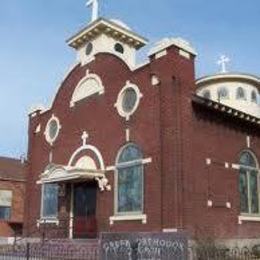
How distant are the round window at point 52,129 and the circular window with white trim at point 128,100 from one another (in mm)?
5735

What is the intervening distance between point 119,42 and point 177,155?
933 centimetres

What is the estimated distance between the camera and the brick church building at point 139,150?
19.8 meters

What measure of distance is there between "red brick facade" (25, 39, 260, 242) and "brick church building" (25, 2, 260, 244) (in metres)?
0.04

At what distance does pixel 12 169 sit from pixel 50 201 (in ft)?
61.9

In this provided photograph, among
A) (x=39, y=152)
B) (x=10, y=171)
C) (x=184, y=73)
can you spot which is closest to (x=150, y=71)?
(x=184, y=73)

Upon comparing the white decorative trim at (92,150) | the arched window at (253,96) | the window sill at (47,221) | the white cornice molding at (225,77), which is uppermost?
the white cornice molding at (225,77)

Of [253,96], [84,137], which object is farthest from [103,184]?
[253,96]

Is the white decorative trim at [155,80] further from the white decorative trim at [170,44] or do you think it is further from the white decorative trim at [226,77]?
the white decorative trim at [226,77]

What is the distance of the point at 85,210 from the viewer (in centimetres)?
2409

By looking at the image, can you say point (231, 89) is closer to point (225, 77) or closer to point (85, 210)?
point (225, 77)

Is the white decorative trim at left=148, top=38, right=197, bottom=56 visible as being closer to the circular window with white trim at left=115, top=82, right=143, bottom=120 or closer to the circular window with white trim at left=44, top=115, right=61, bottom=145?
the circular window with white trim at left=115, top=82, right=143, bottom=120

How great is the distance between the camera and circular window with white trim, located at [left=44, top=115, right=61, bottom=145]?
2753 centimetres

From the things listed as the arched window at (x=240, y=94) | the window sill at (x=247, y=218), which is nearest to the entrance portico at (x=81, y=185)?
the window sill at (x=247, y=218)

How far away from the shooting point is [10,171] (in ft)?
144
